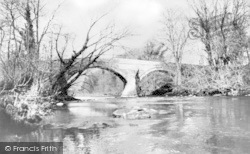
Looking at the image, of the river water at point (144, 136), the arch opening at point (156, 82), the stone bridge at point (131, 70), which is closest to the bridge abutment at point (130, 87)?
the stone bridge at point (131, 70)

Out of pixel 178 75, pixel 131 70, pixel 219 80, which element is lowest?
pixel 219 80

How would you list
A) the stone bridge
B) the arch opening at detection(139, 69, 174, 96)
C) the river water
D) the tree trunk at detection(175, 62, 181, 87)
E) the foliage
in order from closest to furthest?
1. the river water
2. the foliage
3. the tree trunk at detection(175, 62, 181, 87)
4. the stone bridge
5. the arch opening at detection(139, 69, 174, 96)

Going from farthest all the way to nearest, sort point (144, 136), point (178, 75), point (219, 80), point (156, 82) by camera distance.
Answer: point (156, 82) < point (178, 75) < point (219, 80) < point (144, 136)

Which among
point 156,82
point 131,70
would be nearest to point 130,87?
point 131,70

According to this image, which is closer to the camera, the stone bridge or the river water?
the river water

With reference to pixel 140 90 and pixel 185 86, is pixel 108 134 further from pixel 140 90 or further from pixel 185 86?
pixel 140 90

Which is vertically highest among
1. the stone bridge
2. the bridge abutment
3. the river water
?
the stone bridge

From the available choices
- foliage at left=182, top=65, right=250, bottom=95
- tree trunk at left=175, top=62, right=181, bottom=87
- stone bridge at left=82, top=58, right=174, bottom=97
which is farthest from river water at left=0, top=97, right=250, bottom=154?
stone bridge at left=82, top=58, right=174, bottom=97

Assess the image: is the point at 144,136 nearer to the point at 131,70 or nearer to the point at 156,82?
the point at 131,70

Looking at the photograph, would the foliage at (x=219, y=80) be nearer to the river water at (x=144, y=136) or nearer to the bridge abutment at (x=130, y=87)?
the bridge abutment at (x=130, y=87)

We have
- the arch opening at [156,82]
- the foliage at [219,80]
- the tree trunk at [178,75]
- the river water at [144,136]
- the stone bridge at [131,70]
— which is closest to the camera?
the river water at [144,136]

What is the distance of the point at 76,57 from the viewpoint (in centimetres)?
1736

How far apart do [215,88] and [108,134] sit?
1750cm

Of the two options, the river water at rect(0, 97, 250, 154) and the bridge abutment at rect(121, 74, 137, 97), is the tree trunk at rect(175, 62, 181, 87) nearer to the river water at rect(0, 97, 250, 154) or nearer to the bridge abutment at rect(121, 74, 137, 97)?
the bridge abutment at rect(121, 74, 137, 97)
